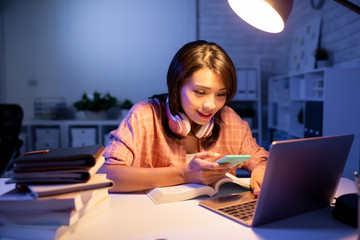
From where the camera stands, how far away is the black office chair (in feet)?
9.43

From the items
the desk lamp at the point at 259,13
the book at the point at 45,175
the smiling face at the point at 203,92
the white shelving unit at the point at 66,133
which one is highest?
the desk lamp at the point at 259,13

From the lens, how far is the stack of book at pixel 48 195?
718mm

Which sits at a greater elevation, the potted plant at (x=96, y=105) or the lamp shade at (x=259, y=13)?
the lamp shade at (x=259, y=13)

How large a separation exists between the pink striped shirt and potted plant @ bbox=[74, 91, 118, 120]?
8.54 feet

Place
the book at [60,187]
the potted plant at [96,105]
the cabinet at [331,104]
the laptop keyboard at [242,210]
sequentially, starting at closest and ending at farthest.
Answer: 1. the book at [60,187]
2. the laptop keyboard at [242,210]
3. the cabinet at [331,104]
4. the potted plant at [96,105]

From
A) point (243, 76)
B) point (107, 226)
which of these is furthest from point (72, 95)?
point (107, 226)

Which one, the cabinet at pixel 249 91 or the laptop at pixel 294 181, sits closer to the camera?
the laptop at pixel 294 181

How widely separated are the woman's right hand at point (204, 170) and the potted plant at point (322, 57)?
2.27m

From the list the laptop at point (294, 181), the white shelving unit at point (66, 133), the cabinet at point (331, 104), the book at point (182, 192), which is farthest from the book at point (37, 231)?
the white shelving unit at point (66, 133)

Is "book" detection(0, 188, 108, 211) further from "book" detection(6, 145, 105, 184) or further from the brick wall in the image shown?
the brick wall

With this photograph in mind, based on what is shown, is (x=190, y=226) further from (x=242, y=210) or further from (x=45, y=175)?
(x=45, y=175)

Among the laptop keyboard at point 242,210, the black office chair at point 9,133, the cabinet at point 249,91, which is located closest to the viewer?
the laptop keyboard at point 242,210

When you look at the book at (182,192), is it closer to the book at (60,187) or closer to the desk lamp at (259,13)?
the book at (60,187)

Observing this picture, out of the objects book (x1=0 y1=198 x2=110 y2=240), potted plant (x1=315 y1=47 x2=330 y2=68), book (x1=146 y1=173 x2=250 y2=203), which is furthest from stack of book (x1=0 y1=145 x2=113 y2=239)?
potted plant (x1=315 y1=47 x2=330 y2=68)
